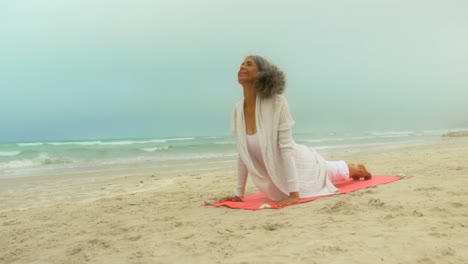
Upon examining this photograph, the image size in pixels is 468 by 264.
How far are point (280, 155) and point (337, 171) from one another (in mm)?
1191

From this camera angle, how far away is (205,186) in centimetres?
661

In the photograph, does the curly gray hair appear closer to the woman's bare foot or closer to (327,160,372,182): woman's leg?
(327,160,372,182): woman's leg

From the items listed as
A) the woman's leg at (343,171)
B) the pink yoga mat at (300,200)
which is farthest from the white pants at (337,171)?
the pink yoga mat at (300,200)

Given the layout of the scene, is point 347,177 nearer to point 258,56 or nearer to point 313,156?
point 313,156

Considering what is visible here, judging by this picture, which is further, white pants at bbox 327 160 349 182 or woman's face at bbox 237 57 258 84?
white pants at bbox 327 160 349 182

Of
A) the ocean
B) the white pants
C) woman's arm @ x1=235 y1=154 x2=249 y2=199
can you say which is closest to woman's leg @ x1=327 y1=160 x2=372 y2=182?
the white pants

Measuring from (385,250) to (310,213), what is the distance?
1211mm

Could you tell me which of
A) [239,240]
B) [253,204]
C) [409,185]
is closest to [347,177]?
[409,185]

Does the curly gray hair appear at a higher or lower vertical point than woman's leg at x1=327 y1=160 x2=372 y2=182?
higher

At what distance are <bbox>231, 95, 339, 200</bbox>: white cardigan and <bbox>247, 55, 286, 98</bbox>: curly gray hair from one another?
8cm

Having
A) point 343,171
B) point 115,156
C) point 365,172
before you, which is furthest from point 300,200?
point 115,156

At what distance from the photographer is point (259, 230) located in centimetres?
310

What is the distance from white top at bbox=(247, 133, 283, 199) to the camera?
4480 mm

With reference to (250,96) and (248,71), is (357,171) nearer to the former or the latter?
(250,96)
